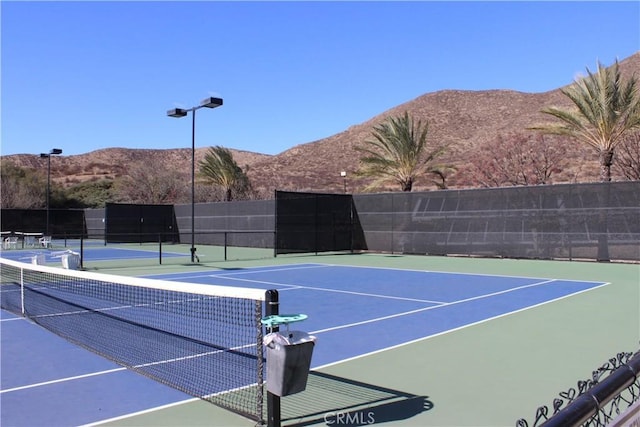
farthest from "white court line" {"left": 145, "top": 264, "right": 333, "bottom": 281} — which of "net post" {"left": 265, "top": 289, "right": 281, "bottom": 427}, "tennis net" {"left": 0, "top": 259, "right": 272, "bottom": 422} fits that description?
"net post" {"left": 265, "top": 289, "right": 281, "bottom": 427}

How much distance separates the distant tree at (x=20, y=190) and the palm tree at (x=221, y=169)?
2151 centimetres

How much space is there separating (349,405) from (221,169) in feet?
115

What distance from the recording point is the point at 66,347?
646 cm

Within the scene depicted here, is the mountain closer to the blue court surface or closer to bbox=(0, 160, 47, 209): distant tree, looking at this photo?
bbox=(0, 160, 47, 209): distant tree

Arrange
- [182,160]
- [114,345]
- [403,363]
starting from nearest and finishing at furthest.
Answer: [403,363]
[114,345]
[182,160]

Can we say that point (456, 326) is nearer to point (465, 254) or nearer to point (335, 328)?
point (335, 328)

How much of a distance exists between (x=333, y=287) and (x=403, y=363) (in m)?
6.62

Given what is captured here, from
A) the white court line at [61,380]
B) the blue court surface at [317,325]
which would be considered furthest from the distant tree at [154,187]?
the white court line at [61,380]

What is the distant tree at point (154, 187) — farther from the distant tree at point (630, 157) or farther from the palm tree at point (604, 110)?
the palm tree at point (604, 110)

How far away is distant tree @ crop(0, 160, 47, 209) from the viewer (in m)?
49.3

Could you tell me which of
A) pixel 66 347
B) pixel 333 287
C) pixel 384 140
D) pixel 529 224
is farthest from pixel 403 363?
pixel 384 140

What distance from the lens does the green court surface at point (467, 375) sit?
164 inches

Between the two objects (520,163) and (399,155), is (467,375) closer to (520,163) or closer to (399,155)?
(399,155)

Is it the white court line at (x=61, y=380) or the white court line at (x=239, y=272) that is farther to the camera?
the white court line at (x=239, y=272)
